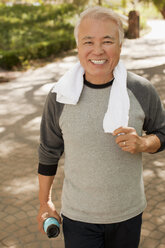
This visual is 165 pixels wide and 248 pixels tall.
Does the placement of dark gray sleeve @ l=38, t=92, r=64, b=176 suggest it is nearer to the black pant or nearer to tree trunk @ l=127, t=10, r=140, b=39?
the black pant

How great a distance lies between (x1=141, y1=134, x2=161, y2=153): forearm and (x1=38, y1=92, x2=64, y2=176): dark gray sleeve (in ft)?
1.49

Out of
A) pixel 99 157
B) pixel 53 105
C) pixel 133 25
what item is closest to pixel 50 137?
pixel 53 105

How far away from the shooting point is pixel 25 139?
22.2 feet

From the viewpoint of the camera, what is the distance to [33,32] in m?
18.3

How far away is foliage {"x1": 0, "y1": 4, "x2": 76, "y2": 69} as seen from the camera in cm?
1379

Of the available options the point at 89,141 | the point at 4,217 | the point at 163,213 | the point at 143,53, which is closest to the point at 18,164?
the point at 4,217

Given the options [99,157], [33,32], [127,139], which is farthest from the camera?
[33,32]

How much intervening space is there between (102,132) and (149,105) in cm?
29

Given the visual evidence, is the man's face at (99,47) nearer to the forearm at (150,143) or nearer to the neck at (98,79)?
the neck at (98,79)

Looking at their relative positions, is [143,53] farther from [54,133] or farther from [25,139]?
→ [54,133]

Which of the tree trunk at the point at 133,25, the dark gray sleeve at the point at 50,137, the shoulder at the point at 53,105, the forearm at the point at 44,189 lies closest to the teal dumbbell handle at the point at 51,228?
the forearm at the point at 44,189

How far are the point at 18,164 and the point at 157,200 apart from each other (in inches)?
84.4

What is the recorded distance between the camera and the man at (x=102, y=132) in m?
2.00

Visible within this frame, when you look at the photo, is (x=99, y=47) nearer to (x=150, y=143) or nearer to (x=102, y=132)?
(x=102, y=132)
